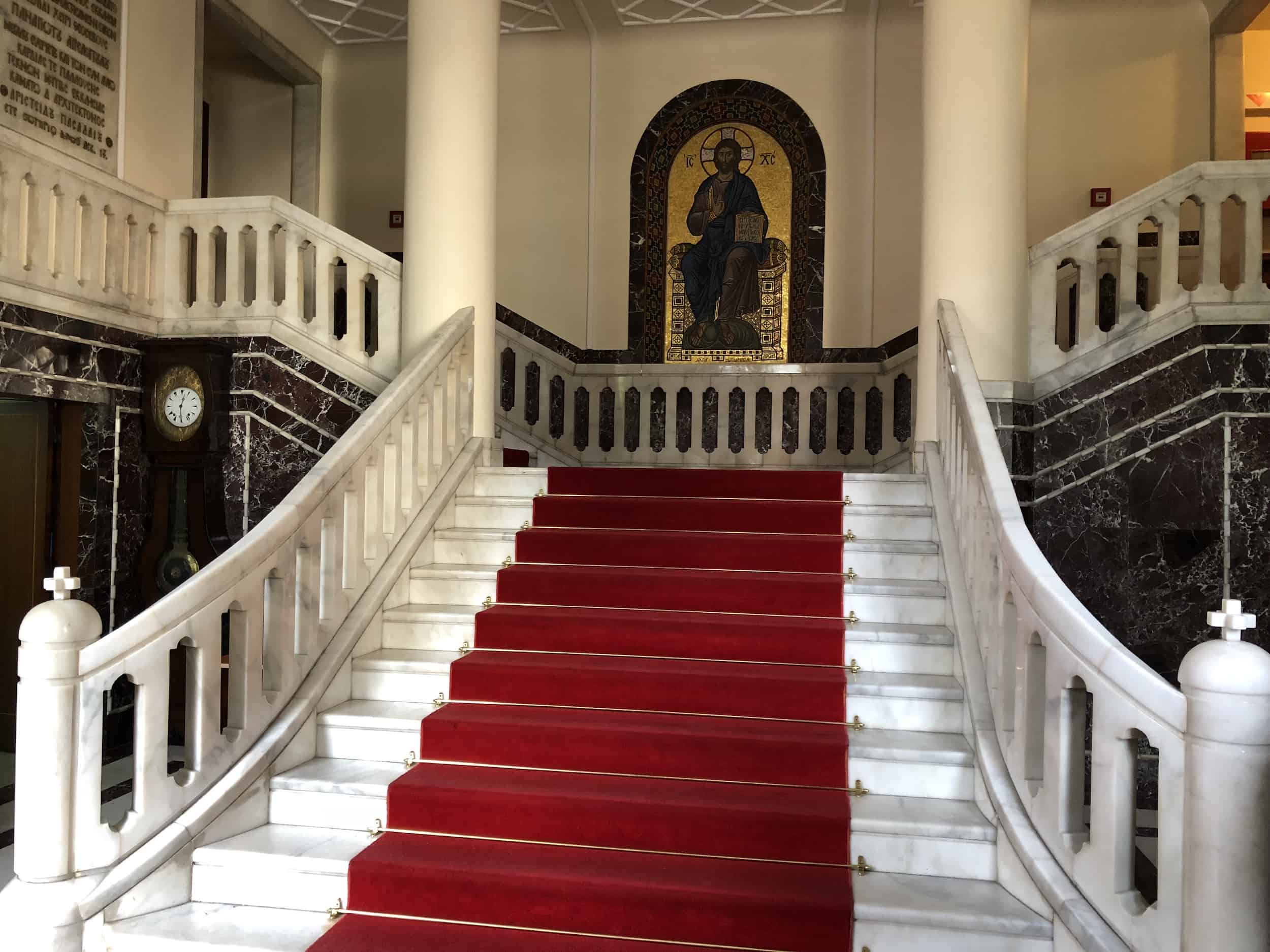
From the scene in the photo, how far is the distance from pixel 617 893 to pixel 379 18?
7886 mm

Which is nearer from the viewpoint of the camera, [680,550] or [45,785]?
[45,785]

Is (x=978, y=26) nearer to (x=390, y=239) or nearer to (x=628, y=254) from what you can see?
(x=628, y=254)

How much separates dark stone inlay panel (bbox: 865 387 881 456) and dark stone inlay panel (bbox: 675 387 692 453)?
138 cm

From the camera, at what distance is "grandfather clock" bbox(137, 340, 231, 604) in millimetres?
5844

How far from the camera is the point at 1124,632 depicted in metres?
5.07

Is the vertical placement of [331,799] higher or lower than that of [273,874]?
higher

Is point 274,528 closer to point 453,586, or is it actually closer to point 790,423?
point 453,586

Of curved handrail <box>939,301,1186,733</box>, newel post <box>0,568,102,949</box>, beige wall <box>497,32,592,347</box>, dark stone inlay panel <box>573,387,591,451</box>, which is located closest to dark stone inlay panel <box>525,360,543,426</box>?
dark stone inlay panel <box>573,387,591,451</box>

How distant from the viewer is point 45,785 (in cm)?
283

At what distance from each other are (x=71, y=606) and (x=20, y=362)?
2920 mm

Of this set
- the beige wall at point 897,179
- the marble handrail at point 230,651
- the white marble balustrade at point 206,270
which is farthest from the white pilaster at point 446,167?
the beige wall at point 897,179

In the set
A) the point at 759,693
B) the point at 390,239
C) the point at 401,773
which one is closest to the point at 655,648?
the point at 759,693

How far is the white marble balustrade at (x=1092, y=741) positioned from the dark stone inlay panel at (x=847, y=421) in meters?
3.67

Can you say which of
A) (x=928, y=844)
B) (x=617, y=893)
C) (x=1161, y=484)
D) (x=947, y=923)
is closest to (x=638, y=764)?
(x=617, y=893)
